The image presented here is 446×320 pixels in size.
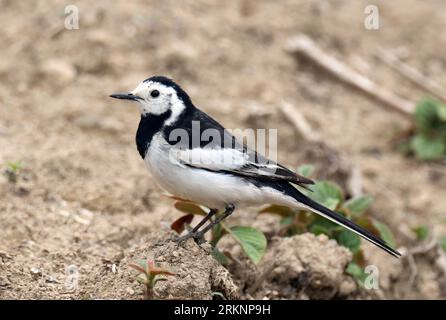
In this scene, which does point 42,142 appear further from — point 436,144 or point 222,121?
point 436,144

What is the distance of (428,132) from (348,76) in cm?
117

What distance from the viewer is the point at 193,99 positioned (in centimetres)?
816

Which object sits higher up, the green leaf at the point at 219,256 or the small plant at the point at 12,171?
the small plant at the point at 12,171

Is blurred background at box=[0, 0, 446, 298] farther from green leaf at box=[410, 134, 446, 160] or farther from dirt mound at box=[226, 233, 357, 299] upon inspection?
dirt mound at box=[226, 233, 357, 299]

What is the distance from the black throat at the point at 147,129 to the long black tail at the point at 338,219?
992 mm

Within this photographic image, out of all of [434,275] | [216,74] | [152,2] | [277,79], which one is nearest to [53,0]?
[152,2]

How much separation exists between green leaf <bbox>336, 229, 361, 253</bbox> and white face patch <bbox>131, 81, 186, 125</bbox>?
1654mm

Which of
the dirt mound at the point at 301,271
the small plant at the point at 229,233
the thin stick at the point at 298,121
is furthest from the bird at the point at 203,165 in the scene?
the thin stick at the point at 298,121

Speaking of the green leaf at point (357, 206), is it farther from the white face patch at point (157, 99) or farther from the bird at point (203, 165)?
the white face patch at point (157, 99)

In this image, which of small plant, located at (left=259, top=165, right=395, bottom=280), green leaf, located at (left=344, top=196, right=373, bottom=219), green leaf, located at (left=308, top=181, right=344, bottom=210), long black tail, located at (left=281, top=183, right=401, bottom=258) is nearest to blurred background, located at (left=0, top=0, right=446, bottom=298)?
small plant, located at (left=259, top=165, right=395, bottom=280)

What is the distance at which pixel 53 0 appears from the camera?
8992mm

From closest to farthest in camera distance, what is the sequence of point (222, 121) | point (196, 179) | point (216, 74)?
point (196, 179)
point (222, 121)
point (216, 74)

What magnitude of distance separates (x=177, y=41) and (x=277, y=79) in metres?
1.22

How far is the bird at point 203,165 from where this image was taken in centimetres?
538
